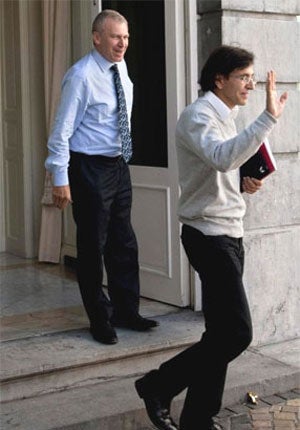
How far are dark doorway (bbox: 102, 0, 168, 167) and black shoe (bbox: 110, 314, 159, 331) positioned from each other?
1.17 m

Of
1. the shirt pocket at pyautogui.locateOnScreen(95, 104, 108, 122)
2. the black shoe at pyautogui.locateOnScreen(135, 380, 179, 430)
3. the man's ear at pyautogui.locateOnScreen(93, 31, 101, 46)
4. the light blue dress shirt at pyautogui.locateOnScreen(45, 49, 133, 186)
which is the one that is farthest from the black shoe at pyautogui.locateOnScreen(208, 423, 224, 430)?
the man's ear at pyautogui.locateOnScreen(93, 31, 101, 46)

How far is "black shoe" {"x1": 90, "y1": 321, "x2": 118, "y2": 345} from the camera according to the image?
18.1ft

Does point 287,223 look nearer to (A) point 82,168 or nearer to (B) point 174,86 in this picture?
(B) point 174,86

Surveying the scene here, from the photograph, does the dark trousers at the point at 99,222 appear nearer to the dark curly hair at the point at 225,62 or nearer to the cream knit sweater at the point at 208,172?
the cream knit sweater at the point at 208,172

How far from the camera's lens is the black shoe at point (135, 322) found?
19.0ft

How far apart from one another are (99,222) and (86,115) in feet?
2.10

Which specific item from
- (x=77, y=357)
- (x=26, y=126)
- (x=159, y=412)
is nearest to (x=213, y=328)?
(x=159, y=412)

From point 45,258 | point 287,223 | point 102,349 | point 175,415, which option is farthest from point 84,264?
point 45,258

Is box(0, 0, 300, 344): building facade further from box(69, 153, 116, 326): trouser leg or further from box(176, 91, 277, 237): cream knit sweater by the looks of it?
box(176, 91, 277, 237): cream knit sweater

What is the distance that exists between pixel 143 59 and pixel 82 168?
1433mm

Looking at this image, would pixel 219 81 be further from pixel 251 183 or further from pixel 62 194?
pixel 62 194

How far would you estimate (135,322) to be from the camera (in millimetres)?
5793

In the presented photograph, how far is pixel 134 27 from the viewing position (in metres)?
6.65

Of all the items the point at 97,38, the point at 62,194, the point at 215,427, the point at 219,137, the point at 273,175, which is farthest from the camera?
the point at 273,175
